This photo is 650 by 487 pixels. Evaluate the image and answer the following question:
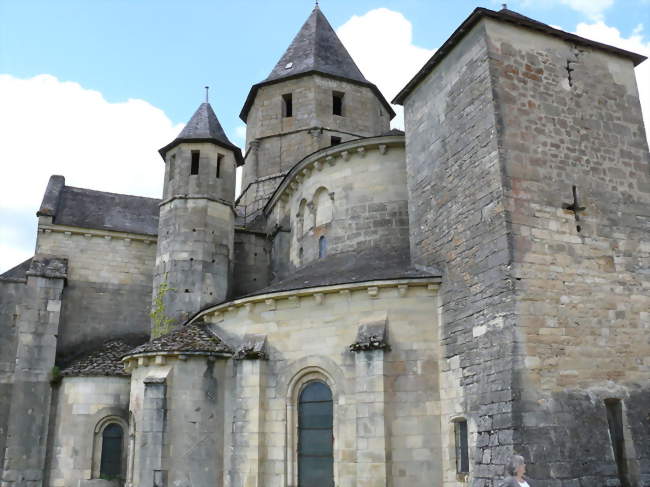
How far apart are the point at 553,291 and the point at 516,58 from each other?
4.74 metres

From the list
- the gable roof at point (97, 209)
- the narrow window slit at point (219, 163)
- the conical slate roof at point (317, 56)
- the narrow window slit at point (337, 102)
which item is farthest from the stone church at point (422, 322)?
the conical slate roof at point (317, 56)

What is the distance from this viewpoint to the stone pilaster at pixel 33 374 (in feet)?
61.5

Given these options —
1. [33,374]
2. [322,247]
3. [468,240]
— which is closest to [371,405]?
[468,240]

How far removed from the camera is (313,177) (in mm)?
18828

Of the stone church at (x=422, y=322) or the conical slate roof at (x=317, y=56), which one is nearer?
the stone church at (x=422, y=322)

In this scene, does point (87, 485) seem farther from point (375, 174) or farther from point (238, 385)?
point (375, 174)

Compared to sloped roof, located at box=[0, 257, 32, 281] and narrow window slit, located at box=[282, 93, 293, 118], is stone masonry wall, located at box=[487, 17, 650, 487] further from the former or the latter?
sloped roof, located at box=[0, 257, 32, 281]

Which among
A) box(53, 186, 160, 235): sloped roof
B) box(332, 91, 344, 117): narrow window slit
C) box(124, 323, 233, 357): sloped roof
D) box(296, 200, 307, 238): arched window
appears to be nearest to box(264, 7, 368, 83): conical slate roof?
box(332, 91, 344, 117): narrow window slit

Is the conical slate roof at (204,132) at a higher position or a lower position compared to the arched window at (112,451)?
higher

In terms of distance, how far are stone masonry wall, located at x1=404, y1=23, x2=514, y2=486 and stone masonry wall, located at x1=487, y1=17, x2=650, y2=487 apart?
0.94ft

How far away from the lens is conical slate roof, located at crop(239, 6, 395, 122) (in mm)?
26375

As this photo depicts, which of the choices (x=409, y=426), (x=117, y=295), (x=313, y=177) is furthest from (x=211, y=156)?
(x=409, y=426)

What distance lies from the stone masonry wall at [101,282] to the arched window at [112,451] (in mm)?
3268

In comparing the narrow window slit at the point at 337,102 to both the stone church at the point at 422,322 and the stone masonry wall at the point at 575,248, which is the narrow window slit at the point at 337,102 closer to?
the stone church at the point at 422,322
